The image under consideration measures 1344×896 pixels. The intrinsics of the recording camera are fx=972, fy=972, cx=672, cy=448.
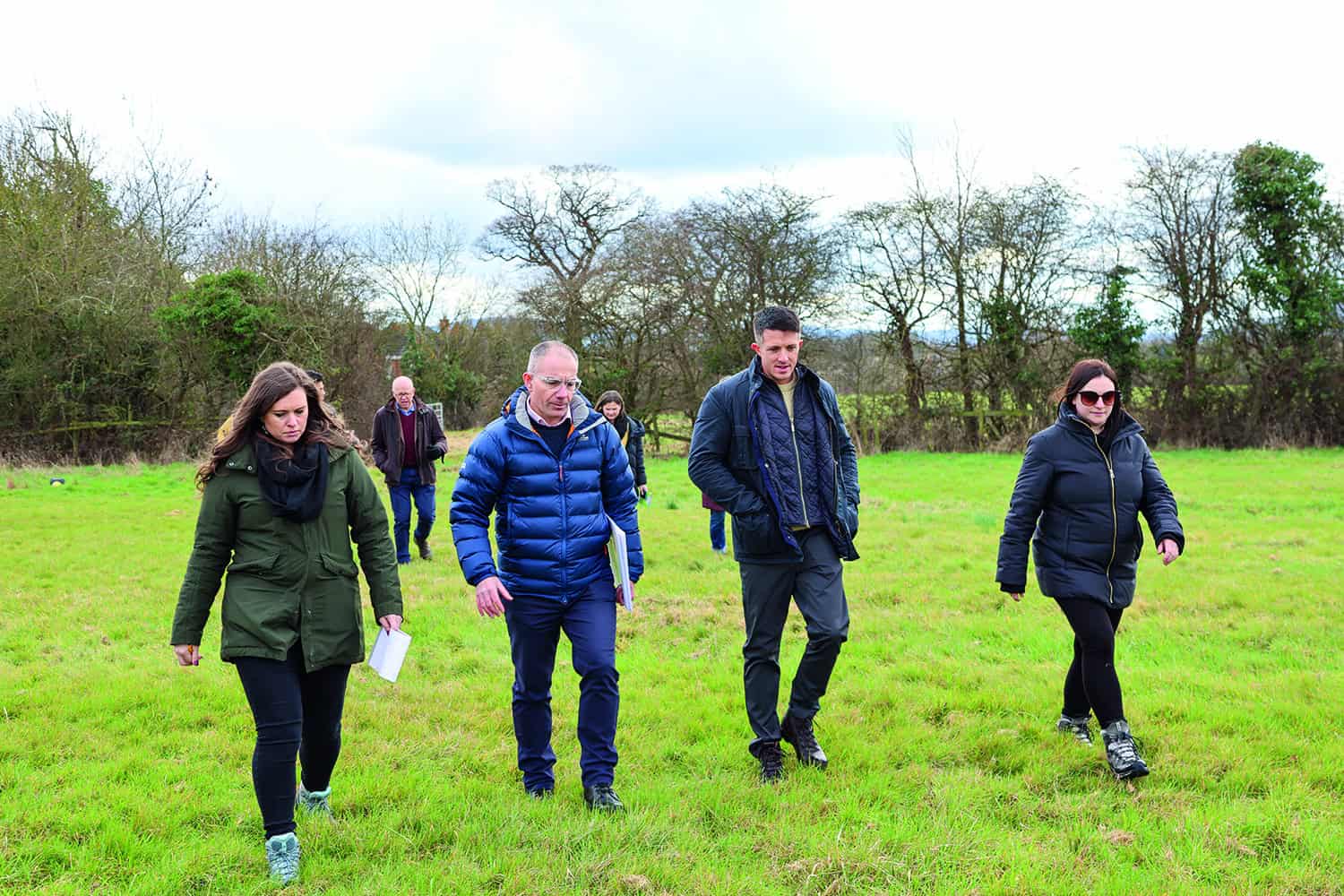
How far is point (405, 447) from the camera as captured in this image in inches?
404

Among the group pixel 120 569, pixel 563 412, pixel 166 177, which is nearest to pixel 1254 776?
pixel 563 412

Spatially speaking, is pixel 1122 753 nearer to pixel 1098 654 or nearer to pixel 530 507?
pixel 1098 654

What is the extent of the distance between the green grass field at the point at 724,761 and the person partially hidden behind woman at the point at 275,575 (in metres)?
0.55

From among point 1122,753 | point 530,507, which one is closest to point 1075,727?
point 1122,753

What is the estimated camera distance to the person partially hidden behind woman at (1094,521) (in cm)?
476

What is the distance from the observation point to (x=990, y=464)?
921 inches


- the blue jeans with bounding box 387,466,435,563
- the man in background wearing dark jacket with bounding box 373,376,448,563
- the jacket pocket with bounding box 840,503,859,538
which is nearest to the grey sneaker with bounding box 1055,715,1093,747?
the jacket pocket with bounding box 840,503,859,538

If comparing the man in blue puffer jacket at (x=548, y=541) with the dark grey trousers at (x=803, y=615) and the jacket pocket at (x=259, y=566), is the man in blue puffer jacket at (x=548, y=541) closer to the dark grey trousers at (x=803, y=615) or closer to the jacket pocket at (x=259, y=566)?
the dark grey trousers at (x=803, y=615)

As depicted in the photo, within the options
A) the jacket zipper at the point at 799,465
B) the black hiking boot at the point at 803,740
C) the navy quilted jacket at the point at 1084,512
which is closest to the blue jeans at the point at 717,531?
the black hiking boot at the point at 803,740

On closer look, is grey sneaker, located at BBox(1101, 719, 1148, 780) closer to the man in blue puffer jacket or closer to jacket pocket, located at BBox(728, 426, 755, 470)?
jacket pocket, located at BBox(728, 426, 755, 470)

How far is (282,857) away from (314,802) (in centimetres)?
52

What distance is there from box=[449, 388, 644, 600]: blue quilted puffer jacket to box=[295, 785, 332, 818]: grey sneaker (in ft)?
3.80

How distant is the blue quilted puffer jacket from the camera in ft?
14.1

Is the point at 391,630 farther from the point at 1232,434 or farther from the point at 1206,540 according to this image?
the point at 1232,434
